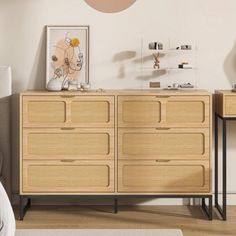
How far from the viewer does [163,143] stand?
4445 mm

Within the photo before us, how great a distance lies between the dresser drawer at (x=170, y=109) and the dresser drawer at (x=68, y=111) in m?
0.12

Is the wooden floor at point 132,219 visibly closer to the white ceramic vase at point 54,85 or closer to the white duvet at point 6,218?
the white ceramic vase at point 54,85

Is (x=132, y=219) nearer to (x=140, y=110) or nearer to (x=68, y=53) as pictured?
(x=140, y=110)

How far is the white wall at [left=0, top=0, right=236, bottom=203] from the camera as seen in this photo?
4.80m

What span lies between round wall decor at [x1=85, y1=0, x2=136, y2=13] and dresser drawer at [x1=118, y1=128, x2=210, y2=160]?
101cm

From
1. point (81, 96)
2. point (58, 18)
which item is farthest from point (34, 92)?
point (58, 18)

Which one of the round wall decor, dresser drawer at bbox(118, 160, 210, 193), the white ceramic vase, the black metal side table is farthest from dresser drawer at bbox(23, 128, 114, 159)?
the round wall decor

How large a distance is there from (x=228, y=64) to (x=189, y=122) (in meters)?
0.70

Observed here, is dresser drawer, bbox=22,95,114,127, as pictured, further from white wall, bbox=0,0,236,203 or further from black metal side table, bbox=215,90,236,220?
black metal side table, bbox=215,90,236,220

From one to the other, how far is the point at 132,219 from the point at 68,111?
91 cm

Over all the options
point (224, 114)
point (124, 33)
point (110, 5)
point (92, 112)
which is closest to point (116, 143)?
point (92, 112)

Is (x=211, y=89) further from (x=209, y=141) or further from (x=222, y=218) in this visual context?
(x=222, y=218)

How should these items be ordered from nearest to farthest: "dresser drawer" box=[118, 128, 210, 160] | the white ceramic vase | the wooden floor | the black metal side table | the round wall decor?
the wooden floor
the black metal side table
"dresser drawer" box=[118, 128, 210, 160]
the white ceramic vase
the round wall decor

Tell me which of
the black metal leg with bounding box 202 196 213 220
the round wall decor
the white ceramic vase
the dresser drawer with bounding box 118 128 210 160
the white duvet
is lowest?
the black metal leg with bounding box 202 196 213 220
